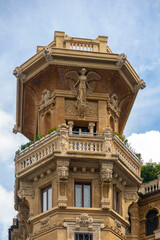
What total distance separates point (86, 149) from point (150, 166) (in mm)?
21486

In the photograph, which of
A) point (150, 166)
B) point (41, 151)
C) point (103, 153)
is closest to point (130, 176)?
point (103, 153)

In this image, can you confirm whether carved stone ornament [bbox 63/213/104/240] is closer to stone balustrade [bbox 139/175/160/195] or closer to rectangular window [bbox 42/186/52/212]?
rectangular window [bbox 42/186/52/212]

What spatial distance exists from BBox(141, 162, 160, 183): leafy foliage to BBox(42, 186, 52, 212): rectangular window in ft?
65.4

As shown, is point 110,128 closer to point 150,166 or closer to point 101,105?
point 101,105

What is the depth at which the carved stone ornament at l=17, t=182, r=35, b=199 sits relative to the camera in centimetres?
4400

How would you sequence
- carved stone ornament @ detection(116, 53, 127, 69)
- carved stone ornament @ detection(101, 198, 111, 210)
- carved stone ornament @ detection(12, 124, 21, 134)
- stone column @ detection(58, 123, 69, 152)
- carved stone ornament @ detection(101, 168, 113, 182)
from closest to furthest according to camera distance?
carved stone ornament @ detection(101, 198, 111, 210), carved stone ornament @ detection(101, 168, 113, 182), stone column @ detection(58, 123, 69, 152), carved stone ornament @ detection(116, 53, 127, 69), carved stone ornament @ detection(12, 124, 21, 134)

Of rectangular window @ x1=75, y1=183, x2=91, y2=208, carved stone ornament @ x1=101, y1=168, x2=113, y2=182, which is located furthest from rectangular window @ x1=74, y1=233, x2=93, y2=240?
carved stone ornament @ x1=101, y1=168, x2=113, y2=182

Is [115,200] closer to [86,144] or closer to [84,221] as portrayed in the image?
[84,221]

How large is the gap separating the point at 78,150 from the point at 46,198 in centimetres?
377

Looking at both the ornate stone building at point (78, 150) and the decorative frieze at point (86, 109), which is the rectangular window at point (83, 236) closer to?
the ornate stone building at point (78, 150)

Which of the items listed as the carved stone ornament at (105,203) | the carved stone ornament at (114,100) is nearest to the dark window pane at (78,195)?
the carved stone ornament at (105,203)

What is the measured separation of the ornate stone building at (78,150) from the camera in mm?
42094

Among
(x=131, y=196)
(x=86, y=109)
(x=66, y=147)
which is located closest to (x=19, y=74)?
(x=86, y=109)

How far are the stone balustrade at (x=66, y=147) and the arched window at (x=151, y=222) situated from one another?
200 inches
